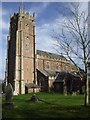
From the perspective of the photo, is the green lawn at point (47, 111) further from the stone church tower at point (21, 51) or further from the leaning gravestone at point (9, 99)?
the stone church tower at point (21, 51)

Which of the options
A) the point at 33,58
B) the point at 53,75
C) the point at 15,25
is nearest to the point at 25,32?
the point at 15,25

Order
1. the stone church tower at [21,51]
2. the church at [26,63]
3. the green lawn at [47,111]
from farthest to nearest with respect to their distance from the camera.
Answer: the church at [26,63], the stone church tower at [21,51], the green lawn at [47,111]

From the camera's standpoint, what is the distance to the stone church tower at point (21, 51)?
59812mm

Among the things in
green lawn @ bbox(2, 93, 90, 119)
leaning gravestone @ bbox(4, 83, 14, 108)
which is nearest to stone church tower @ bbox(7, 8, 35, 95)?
leaning gravestone @ bbox(4, 83, 14, 108)

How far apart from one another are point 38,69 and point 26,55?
5768 millimetres

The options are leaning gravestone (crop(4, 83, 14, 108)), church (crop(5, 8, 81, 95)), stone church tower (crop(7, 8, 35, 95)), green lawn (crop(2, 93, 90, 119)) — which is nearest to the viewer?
green lawn (crop(2, 93, 90, 119))

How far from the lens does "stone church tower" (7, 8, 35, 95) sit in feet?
196

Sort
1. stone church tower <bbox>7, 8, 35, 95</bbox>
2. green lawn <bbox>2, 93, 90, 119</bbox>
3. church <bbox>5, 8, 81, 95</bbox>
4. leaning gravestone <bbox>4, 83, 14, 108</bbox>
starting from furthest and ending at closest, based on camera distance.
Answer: church <bbox>5, 8, 81, 95</bbox>, stone church tower <bbox>7, 8, 35, 95</bbox>, leaning gravestone <bbox>4, 83, 14, 108</bbox>, green lawn <bbox>2, 93, 90, 119</bbox>

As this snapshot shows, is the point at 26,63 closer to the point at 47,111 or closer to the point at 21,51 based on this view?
the point at 21,51

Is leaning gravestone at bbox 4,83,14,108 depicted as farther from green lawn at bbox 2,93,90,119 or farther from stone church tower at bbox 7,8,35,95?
stone church tower at bbox 7,8,35,95

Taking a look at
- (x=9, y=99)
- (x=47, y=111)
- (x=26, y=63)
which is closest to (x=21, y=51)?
(x=26, y=63)

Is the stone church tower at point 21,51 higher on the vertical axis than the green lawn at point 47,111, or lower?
higher

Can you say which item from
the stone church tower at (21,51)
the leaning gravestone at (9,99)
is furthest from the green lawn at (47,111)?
the stone church tower at (21,51)

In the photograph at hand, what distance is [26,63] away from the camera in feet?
205
